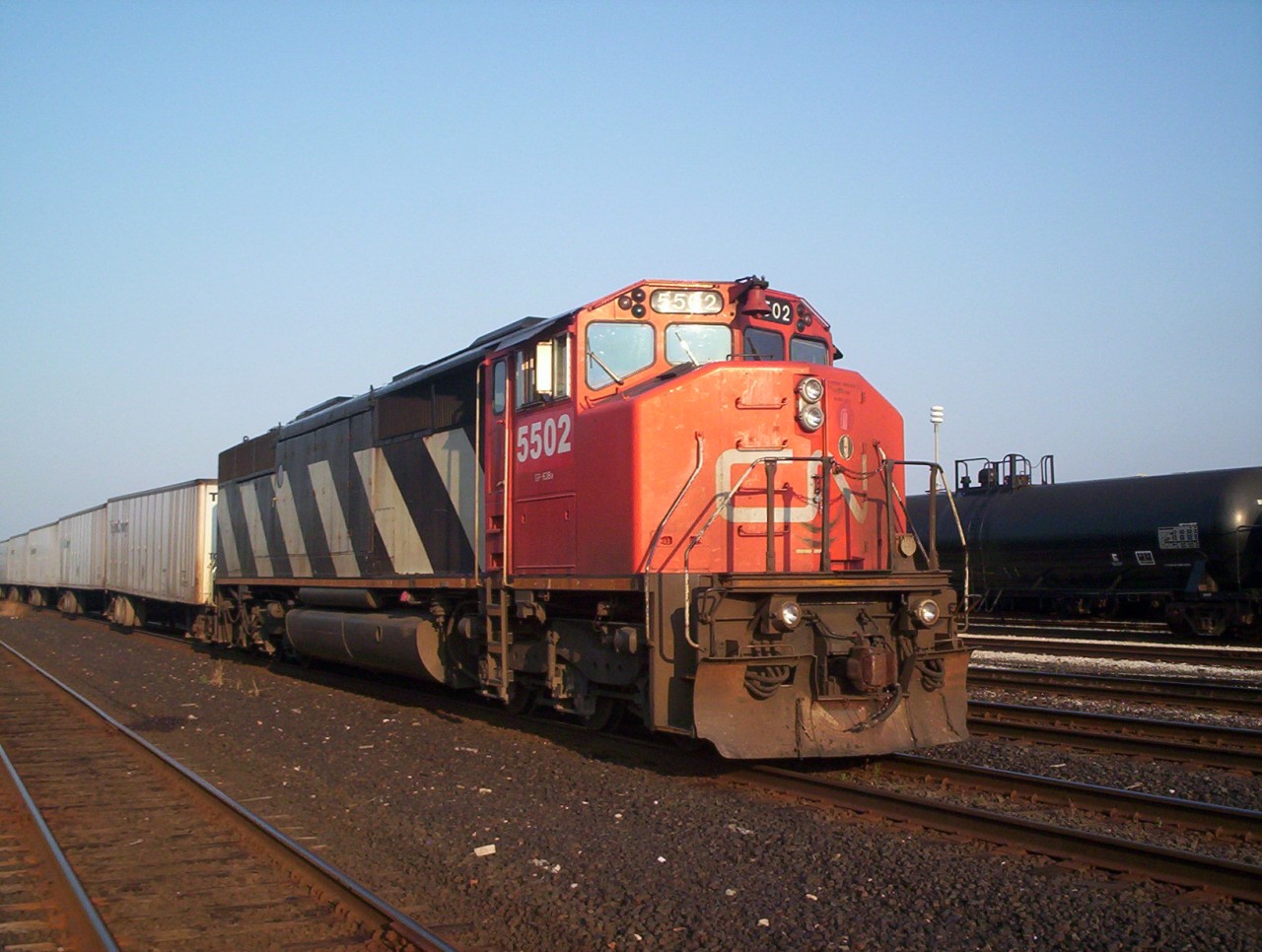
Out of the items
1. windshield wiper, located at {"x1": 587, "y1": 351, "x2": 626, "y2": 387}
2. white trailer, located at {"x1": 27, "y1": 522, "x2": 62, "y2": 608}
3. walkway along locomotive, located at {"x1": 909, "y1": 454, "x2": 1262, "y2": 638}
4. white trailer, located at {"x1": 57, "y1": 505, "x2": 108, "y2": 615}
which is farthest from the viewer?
white trailer, located at {"x1": 27, "y1": 522, "x2": 62, "y2": 608}

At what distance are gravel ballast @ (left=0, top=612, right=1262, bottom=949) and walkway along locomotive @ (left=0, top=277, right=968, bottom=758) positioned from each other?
2.00 feet

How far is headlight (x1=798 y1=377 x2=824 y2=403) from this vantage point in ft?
25.0

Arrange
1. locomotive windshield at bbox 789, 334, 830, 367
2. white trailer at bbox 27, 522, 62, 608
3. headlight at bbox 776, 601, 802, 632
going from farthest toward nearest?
white trailer at bbox 27, 522, 62, 608 → locomotive windshield at bbox 789, 334, 830, 367 → headlight at bbox 776, 601, 802, 632

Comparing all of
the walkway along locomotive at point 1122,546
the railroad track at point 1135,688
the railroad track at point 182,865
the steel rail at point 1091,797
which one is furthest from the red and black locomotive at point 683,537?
the walkway along locomotive at point 1122,546

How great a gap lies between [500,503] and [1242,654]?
38.0 feet

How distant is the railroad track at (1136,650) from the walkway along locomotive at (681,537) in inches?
293

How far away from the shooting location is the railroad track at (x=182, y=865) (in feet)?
15.0

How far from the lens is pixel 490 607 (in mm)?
8828

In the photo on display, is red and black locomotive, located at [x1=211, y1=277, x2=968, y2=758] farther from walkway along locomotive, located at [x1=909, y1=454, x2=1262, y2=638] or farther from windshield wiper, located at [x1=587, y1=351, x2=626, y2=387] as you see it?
walkway along locomotive, located at [x1=909, y1=454, x2=1262, y2=638]

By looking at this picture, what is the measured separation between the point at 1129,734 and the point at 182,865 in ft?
23.4

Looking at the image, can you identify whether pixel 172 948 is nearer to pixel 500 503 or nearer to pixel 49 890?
pixel 49 890

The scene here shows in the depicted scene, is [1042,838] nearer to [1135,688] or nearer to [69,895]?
[69,895]

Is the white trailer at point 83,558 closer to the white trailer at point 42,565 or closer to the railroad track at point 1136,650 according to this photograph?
the white trailer at point 42,565

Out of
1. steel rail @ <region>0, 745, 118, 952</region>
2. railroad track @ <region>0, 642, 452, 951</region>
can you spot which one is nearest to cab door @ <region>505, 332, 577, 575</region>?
railroad track @ <region>0, 642, 452, 951</region>
